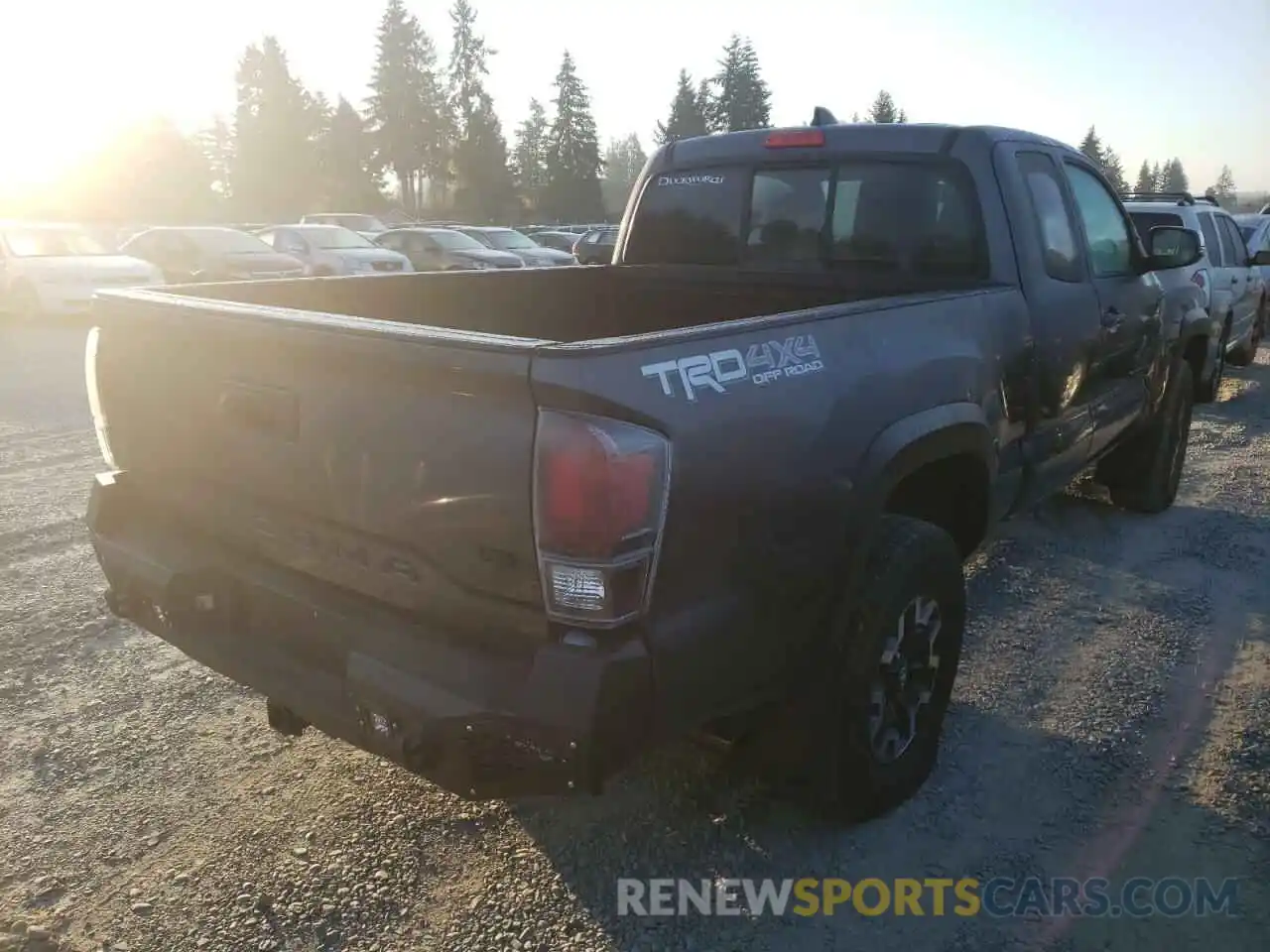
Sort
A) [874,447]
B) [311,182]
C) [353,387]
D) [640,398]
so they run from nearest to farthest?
[640,398]
[353,387]
[874,447]
[311,182]

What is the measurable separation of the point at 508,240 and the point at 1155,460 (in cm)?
2187

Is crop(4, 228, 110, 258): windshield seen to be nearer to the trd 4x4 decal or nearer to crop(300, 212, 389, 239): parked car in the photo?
crop(300, 212, 389, 239): parked car

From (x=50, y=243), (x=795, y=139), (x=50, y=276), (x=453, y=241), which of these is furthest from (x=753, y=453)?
(x=453, y=241)

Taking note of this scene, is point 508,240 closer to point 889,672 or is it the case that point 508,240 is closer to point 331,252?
point 331,252

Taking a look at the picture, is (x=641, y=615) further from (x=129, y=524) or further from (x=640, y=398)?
(x=129, y=524)

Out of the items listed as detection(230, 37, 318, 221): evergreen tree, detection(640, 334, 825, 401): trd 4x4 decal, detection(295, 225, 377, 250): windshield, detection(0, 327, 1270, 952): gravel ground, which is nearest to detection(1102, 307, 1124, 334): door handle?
detection(0, 327, 1270, 952): gravel ground

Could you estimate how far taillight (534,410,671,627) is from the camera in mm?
2074

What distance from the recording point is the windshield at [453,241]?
74.2ft

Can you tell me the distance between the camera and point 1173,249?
5.36 m

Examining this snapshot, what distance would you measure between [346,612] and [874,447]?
4.89 feet

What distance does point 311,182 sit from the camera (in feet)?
244

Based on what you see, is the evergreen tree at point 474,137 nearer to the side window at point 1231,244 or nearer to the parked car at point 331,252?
the parked car at point 331,252

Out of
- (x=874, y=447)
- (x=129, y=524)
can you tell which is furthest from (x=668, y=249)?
(x=129, y=524)

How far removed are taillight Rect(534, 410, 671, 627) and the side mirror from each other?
3.87 meters
